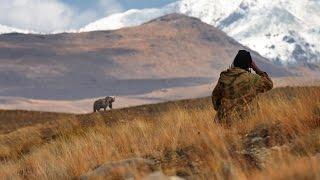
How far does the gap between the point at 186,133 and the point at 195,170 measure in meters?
2.44

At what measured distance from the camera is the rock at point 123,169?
724 cm

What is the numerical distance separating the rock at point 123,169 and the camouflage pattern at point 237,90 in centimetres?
309

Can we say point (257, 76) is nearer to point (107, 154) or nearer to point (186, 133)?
point (186, 133)

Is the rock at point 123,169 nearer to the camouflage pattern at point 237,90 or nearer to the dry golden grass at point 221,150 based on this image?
the dry golden grass at point 221,150

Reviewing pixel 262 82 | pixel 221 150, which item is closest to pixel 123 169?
pixel 221 150

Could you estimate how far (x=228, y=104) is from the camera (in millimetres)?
10922

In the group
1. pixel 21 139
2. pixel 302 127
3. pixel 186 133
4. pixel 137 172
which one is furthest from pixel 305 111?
pixel 21 139

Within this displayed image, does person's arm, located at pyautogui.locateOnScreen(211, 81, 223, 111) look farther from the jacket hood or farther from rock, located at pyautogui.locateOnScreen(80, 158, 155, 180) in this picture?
rock, located at pyautogui.locateOnScreen(80, 158, 155, 180)

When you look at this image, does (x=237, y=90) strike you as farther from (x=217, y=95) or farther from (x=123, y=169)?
(x=123, y=169)

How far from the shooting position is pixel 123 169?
7336 mm

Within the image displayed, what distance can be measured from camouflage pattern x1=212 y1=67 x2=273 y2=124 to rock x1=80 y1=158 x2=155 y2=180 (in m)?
3.09

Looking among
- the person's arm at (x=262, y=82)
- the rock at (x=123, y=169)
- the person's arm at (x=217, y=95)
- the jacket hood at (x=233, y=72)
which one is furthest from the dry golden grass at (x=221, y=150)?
the jacket hood at (x=233, y=72)

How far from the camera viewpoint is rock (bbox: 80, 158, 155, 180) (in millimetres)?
7242

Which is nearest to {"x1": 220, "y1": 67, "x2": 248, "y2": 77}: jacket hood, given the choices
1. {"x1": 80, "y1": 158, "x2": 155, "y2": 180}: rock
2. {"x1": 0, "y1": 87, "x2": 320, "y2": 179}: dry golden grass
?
{"x1": 0, "y1": 87, "x2": 320, "y2": 179}: dry golden grass
